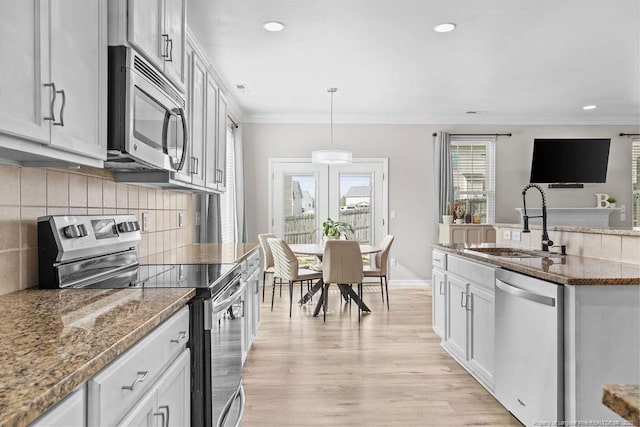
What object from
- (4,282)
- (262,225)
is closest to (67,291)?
(4,282)

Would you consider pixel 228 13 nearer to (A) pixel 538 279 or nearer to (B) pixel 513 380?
(A) pixel 538 279

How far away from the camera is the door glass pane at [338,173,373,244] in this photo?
22.1ft

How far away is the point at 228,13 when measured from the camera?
3.25 m

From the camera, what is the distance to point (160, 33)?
6.53 feet

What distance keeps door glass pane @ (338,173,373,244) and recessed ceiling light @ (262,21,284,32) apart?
3433 mm

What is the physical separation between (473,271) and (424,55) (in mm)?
2263

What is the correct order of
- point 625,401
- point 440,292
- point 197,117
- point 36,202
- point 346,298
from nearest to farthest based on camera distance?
1. point 625,401
2. point 36,202
3. point 197,117
4. point 440,292
5. point 346,298

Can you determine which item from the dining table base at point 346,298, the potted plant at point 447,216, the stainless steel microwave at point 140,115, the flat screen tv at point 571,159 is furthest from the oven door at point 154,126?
the flat screen tv at point 571,159

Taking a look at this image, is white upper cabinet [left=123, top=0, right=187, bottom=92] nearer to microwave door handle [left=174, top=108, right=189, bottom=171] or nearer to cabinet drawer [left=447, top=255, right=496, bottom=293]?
microwave door handle [left=174, top=108, right=189, bottom=171]

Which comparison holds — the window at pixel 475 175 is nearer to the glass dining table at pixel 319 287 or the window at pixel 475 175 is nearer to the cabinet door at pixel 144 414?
the glass dining table at pixel 319 287

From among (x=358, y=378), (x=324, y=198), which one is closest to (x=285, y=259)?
(x=358, y=378)

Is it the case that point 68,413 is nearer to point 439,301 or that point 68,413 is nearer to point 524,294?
point 524,294

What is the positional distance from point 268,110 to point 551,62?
3.66 meters

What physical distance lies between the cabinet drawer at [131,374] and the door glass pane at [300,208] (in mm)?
5226
